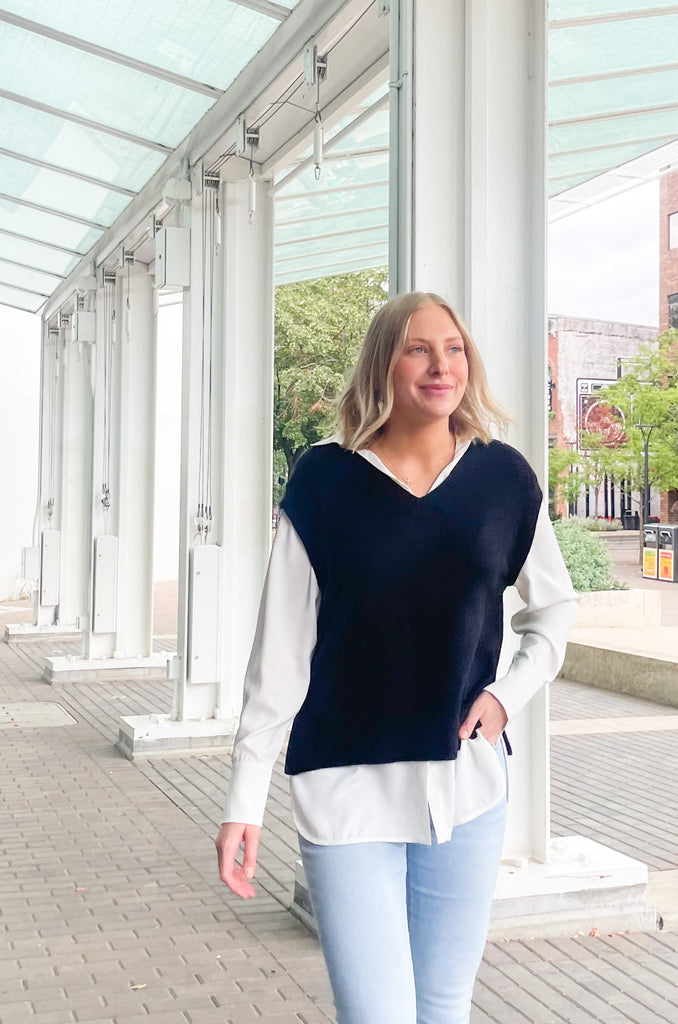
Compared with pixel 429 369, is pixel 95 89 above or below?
above

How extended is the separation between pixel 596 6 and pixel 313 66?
1404 millimetres

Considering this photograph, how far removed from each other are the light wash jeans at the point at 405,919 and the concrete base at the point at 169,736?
5774mm

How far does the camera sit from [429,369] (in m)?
2.10

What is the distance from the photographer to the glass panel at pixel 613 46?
19.5 feet

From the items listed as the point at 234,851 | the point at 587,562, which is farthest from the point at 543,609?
the point at 587,562

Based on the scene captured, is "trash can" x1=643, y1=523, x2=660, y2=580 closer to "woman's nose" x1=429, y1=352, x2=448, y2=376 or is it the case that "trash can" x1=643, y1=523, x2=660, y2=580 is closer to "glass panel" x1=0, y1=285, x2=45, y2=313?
"glass panel" x1=0, y1=285, x2=45, y2=313

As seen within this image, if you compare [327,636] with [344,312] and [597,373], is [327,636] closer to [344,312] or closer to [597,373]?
[344,312]

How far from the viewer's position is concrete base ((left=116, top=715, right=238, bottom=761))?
769 centimetres

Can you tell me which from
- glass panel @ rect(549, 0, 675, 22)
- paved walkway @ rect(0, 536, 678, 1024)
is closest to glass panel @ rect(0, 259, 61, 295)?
paved walkway @ rect(0, 536, 678, 1024)

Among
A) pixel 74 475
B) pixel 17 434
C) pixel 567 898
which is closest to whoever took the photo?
pixel 567 898

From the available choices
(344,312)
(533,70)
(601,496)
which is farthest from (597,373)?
(533,70)

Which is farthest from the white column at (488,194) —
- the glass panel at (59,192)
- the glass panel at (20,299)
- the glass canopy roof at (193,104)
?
the glass panel at (20,299)

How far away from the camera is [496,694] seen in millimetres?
2084

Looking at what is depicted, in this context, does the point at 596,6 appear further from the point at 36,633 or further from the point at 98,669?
the point at 36,633
